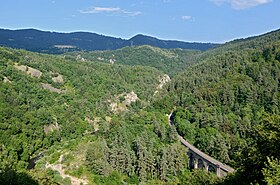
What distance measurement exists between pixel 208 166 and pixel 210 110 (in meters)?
32.2

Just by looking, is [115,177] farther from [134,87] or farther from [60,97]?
[134,87]

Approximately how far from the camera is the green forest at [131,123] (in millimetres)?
52625

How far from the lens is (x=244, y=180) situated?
32625 millimetres

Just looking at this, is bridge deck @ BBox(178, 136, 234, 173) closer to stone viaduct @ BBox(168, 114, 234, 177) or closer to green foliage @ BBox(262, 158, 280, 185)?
stone viaduct @ BBox(168, 114, 234, 177)

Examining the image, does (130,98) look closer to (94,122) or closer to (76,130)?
(94,122)

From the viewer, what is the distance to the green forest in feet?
173

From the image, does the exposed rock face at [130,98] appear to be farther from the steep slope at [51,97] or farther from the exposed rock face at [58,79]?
the exposed rock face at [58,79]

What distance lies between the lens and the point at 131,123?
316 feet

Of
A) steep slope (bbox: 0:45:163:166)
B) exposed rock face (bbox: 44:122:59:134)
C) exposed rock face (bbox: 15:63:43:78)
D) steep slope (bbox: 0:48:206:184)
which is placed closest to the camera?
steep slope (bbox: 0:48:206:184)

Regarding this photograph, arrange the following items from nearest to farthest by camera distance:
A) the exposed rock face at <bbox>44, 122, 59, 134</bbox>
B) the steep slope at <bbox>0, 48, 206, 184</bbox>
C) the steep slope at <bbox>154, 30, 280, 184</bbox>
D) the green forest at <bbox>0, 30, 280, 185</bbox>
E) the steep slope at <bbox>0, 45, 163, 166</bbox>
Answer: the green forest at <bbox>0, 30, 280, 185</bbox>, the steep slope at <bbox>0, 48, 206, 184</bbox>, the steep slope at <bbox>0, 45, 163, 166</bbox>, the steep slope at <bbox>154, 30, 280, 184</bbox>, the exposed rock face at <bbox>44, 122, 59, 134</bbox>

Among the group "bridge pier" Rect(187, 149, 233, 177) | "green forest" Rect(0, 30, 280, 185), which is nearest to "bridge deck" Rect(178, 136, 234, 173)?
"bridge pier" Rect(187, 149, 233, 177)

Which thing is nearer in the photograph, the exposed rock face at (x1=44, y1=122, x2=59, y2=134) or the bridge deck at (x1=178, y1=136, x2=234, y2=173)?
the bridge deck at (x1=178, y1=136, x2=234, y2=173)

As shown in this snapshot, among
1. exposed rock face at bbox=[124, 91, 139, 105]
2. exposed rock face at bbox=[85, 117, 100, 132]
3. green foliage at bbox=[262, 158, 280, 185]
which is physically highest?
green foliage at bbox=[262, 158, 280, 185]

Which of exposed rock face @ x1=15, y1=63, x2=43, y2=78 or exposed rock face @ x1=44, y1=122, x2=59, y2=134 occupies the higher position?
exposed rock face @ x1=15, y1=63, x2=43, y2=78
